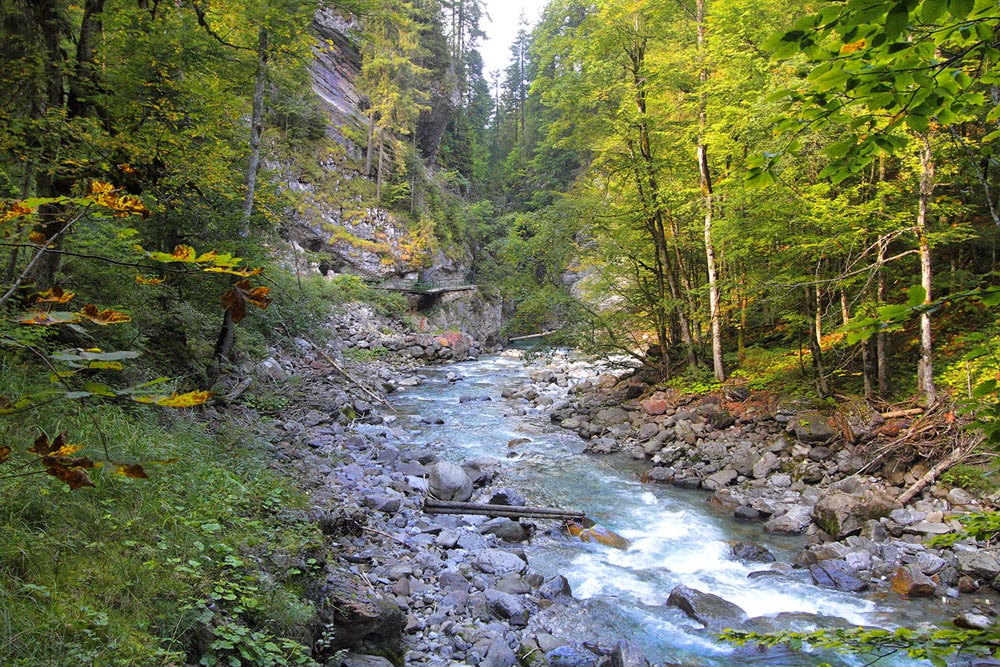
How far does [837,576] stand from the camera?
6359mm

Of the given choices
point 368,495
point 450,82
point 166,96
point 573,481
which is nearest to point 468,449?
point 573,481

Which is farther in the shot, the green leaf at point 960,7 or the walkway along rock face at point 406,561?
the walkway along rock face at point 406,561

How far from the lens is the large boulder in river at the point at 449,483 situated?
875 cm

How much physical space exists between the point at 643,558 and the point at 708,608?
4.51 ft

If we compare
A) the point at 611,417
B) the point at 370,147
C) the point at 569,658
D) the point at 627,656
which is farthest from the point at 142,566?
the point at 370,147

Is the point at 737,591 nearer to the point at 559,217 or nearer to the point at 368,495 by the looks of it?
the point at 368,495

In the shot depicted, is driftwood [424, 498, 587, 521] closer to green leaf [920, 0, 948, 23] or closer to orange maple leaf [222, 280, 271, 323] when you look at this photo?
orange maple leaf [222, 280, 271, 323]

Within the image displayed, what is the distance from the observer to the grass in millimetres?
2529

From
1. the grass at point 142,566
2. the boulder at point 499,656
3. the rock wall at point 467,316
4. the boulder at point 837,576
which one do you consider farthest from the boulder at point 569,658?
the rock wall at point 467,316

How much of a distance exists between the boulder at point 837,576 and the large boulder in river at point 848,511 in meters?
0.90

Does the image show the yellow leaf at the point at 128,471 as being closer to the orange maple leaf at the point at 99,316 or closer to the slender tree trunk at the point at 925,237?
the orange maple leaf at the point at 99,316

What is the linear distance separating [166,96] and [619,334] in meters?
12.1

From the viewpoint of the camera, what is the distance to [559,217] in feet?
45.6

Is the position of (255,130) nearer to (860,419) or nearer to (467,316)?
(860,419)
